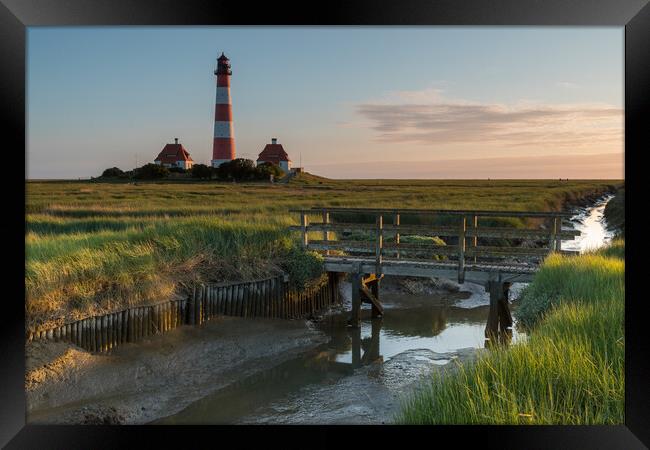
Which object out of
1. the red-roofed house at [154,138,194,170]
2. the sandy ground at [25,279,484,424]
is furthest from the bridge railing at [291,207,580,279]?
the red-roofed house at [154,138,194,170]

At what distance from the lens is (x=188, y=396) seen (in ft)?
26.1

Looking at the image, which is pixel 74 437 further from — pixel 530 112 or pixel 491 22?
pixel 530 112

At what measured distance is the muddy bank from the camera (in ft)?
23.8

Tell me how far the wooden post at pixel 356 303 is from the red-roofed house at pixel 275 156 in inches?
1399

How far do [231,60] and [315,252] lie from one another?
3028 cm

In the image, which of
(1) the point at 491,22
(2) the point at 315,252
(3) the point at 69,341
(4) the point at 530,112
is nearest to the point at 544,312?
(1) the point at 491,22

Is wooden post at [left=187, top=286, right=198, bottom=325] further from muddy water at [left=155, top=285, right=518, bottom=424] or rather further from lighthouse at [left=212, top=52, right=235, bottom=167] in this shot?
lighthouse at [left=212, top=52, right=235, bottom=167]

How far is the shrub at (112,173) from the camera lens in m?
41.0

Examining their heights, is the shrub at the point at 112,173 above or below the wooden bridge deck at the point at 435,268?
above

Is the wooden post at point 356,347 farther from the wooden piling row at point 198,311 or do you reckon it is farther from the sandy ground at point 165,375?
the wooden piling row at point 198,311

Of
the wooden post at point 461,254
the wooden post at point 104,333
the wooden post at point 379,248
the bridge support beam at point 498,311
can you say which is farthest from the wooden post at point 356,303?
the wooden post at point 104,333

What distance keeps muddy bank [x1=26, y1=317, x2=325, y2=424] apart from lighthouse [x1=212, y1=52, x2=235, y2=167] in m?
29.1

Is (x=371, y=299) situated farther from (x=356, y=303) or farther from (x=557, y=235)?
(x=557, y=235)

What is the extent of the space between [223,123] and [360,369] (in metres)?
31.1
